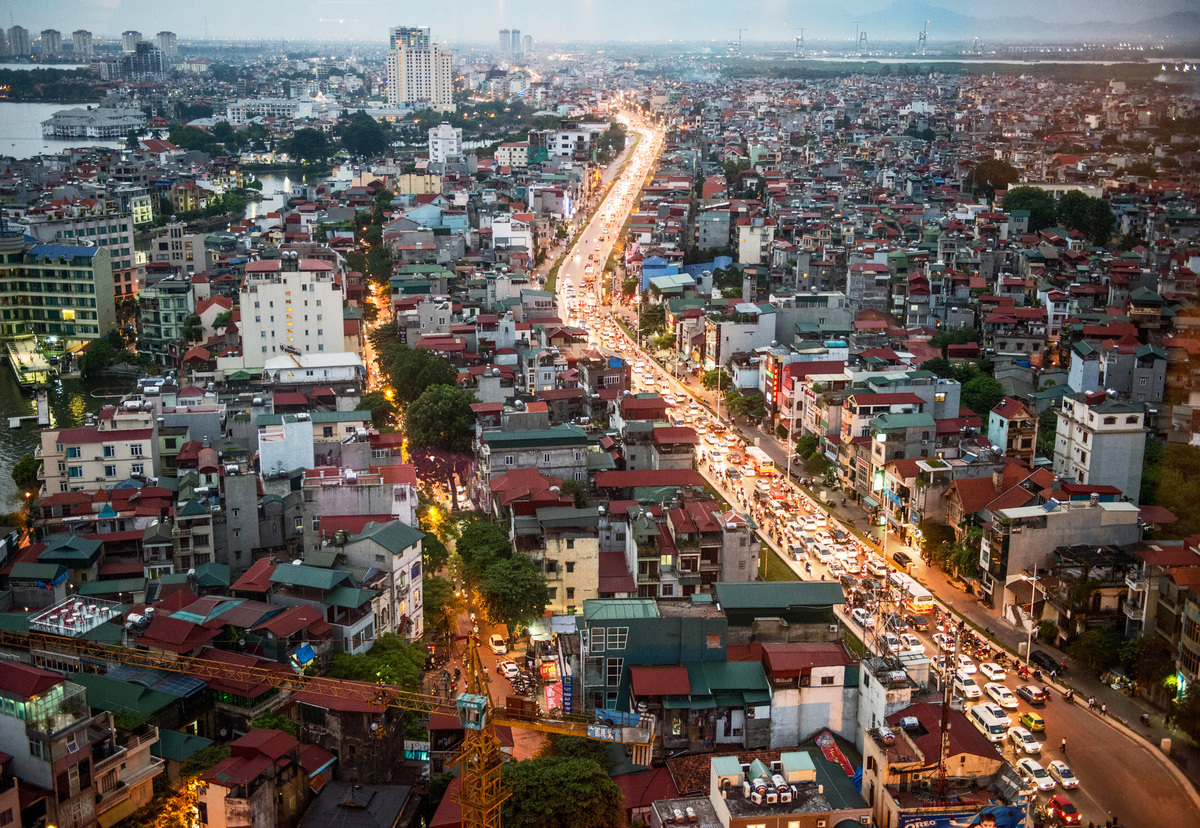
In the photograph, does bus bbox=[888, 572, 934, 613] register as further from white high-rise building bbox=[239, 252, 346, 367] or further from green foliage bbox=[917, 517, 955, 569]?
white high-rise building bbox=[239, 252, 346, 367]

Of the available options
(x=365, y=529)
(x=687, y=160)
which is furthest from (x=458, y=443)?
(x=687, y=160)

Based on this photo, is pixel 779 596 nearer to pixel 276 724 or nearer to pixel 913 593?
pixel 913 593

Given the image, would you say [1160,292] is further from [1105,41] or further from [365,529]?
[365,529]

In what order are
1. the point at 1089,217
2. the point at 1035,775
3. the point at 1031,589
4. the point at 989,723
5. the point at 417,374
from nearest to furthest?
the point at 1035,775
the point at 989,723
the point at 1031,589
the point at 417,374
the point at 1089,217

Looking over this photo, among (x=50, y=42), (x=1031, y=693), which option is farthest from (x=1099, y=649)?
(x=50, y=42)

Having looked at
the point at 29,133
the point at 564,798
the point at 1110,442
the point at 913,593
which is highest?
the point at 29,133

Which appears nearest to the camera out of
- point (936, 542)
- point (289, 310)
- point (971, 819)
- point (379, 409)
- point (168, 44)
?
point (971, 819)
